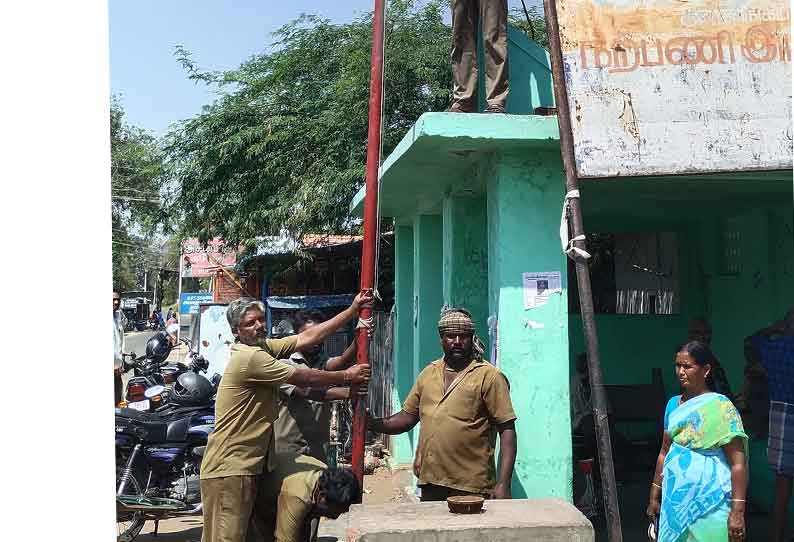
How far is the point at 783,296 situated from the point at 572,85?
356 cm

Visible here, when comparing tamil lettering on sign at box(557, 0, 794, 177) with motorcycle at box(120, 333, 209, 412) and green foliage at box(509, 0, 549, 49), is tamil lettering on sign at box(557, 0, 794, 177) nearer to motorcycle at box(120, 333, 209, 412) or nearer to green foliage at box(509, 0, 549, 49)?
motorcycle at box(120, 333, 209, 412)

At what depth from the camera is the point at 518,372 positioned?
197 inches

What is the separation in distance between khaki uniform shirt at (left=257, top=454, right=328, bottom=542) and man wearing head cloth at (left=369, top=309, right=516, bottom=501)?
648 millimetres

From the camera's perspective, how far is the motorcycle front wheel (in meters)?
6.06

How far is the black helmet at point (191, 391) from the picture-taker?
7098mm

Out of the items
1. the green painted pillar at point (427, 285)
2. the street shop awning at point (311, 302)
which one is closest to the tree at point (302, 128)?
the street shop awning at point (311, 302)

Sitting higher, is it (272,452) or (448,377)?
(448,377)

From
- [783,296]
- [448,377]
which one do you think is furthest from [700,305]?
[448,377]

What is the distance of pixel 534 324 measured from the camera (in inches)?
197

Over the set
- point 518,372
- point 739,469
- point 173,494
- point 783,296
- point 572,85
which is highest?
point 572,85

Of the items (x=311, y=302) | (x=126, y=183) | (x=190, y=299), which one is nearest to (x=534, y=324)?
(x=311, y=302)

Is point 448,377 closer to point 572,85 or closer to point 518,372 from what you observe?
point 518,372

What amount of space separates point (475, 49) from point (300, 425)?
2.87 m

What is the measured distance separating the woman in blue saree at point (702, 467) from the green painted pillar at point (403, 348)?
197 inches
